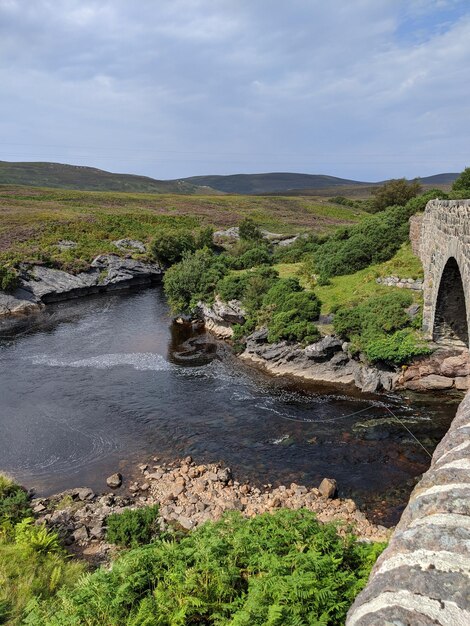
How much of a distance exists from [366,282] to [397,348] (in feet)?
32.2

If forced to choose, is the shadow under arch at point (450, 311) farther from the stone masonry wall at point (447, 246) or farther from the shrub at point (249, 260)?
the shrub at point (249, 260)

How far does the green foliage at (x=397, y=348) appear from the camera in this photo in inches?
952

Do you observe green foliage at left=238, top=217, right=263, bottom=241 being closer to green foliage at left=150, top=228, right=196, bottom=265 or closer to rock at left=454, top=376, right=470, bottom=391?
green foliage at left=150, top=228, right=196, bottom=265

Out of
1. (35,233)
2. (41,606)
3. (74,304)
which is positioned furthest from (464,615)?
(35,233)

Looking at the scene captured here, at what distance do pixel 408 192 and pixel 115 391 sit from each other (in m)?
51.6

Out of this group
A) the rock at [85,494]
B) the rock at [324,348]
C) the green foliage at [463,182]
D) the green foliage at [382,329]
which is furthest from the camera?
the green foliage at [463,182]

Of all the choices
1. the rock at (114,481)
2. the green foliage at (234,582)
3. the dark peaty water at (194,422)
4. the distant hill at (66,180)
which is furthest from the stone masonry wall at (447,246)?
the distant hill at (66,180)

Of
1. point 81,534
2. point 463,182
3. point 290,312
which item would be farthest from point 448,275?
point 463,182

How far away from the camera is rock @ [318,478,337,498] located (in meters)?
16.2

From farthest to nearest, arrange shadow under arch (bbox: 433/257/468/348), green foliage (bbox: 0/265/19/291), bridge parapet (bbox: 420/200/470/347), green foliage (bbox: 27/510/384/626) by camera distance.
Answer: green foliage (bbox: 0/265/19/291) → shadow under arch (bbox: 433/257/468/348) → bridge parapet (bbox: 420/200/470/347) → green foliage (bbox: 27/510/384/626)

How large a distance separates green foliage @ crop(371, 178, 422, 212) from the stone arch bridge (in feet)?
135

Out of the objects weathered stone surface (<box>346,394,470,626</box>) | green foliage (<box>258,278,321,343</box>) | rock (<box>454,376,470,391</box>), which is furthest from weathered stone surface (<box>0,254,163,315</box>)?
weathered stone surface (<box>346,394,470,626</box>)

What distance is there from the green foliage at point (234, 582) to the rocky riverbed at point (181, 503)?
5.55 metres

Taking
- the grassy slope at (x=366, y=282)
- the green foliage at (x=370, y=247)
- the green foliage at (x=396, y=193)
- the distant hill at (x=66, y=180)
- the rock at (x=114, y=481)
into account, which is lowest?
the rock at (x=114, y=481)
